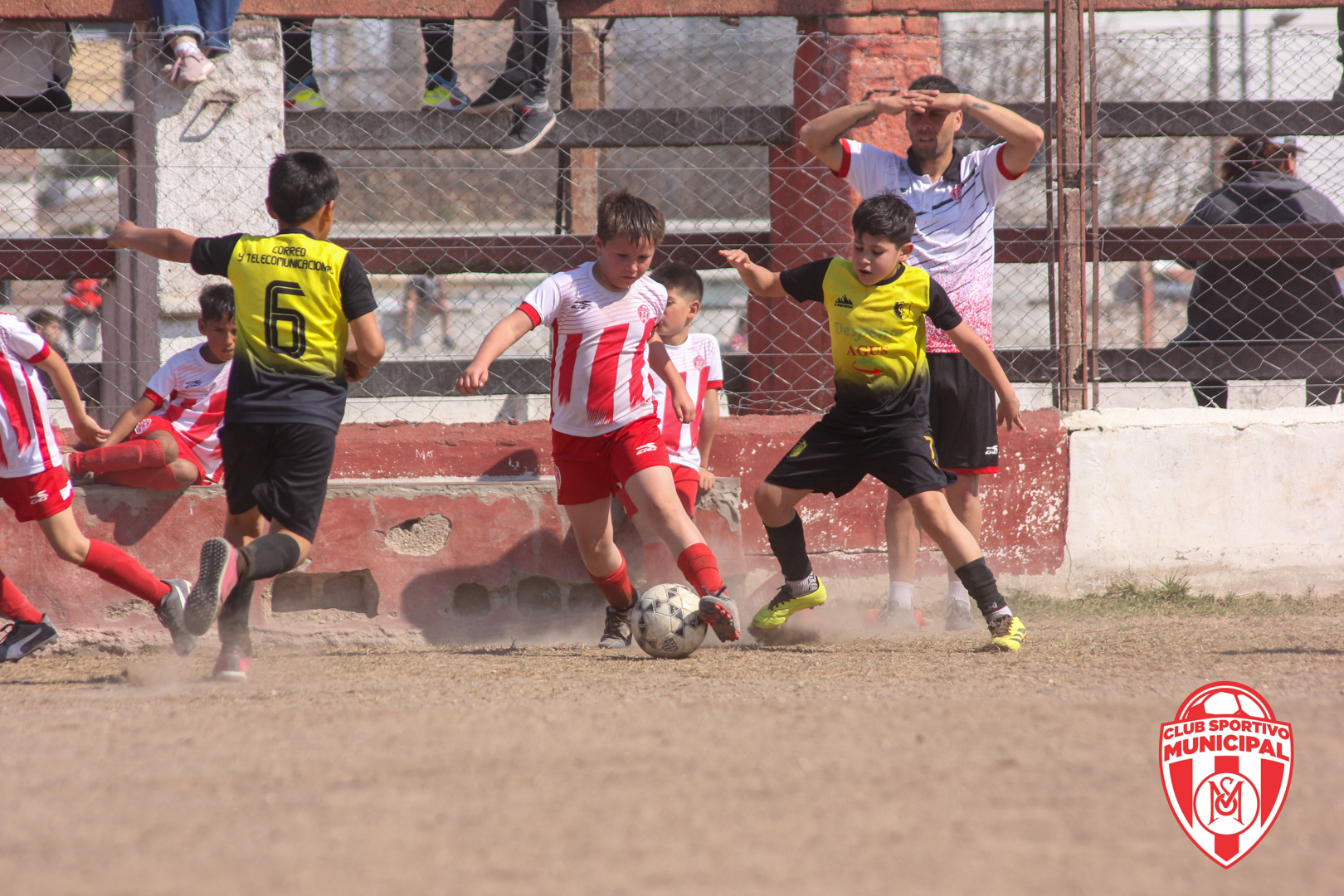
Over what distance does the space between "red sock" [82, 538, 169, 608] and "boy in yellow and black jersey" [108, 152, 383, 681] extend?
1.61 feet

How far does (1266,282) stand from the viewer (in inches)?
225

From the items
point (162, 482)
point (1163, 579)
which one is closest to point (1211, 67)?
point (1163, 579)

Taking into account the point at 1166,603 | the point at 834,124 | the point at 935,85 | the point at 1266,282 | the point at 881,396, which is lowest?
the point at 1166,603

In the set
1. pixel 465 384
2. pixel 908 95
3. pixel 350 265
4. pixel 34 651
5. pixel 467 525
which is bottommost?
pixel 34 651

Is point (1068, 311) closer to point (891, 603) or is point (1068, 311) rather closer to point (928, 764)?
point (891, 603)

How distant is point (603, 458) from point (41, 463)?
6.74 ft

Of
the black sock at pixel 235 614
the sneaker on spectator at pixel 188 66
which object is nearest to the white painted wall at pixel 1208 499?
the black sock at pixel 235 614

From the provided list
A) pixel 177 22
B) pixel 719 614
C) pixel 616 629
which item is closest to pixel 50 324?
pixel 177 22

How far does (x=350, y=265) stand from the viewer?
362cm

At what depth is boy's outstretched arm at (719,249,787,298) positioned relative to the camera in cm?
416

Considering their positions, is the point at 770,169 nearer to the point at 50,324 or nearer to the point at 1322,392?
the point at 1322,392

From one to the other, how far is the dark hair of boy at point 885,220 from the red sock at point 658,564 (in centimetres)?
155

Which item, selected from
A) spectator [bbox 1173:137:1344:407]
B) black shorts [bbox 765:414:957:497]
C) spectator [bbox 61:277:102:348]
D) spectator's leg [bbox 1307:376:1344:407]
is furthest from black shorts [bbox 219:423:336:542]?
spectator's leg [bbox 1307:376:1344:407]

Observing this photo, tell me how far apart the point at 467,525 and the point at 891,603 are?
1.78 metres
